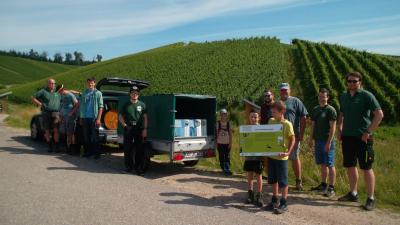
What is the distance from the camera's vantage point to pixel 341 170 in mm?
8516

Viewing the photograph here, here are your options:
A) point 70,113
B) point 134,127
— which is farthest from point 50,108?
point 134,127

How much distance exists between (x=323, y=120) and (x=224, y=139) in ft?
8.33

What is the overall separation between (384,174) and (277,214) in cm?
327

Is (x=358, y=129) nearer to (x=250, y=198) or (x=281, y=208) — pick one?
(x=281, y=208)

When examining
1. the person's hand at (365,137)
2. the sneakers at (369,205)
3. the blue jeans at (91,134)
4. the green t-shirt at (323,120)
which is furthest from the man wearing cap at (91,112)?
the sneakers at (369,205)

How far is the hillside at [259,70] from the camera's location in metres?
29.3

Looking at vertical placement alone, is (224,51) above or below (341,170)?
above

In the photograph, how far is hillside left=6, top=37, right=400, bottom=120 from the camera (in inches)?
1155

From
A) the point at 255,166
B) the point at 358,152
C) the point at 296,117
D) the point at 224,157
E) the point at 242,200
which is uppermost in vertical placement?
the point at 296,117

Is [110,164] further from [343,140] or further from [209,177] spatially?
[343,140]

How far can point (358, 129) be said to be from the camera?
6.31m

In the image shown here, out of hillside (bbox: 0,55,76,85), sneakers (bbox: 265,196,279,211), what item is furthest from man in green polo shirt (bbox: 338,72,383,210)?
hillside (bbox: 0,55,76,85)

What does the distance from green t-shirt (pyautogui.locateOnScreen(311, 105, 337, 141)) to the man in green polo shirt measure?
515 mm

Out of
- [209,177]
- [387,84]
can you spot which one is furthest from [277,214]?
[387,84]
